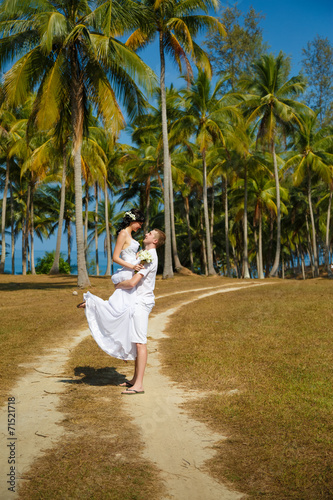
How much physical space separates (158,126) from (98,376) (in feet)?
98.2

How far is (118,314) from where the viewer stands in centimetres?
643

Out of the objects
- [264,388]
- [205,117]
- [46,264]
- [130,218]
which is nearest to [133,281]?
[130,218]

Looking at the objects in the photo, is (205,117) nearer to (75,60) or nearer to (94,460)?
(75,60)

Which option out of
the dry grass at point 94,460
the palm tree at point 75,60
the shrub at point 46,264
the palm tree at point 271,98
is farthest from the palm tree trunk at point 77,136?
the shrub at point 46,264

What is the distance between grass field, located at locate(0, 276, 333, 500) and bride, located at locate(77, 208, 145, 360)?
582 mm

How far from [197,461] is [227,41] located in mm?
43714

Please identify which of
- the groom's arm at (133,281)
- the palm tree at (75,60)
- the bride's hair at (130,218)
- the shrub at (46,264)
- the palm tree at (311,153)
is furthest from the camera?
the shrub at (46,264)

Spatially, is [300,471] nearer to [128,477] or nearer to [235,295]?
[128,477]

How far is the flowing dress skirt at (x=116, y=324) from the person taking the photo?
639 cm

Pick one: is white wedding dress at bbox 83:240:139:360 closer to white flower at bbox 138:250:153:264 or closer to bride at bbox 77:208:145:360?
bride at bbox 77:208:145:360

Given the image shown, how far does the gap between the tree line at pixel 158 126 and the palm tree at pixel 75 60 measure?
0.05 metres

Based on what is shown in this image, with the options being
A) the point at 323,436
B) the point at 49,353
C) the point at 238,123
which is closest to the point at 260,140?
the point at 238,123

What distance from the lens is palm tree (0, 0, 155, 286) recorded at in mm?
18078

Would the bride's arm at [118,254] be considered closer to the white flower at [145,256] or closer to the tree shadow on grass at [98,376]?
the white flower at [145,256]
